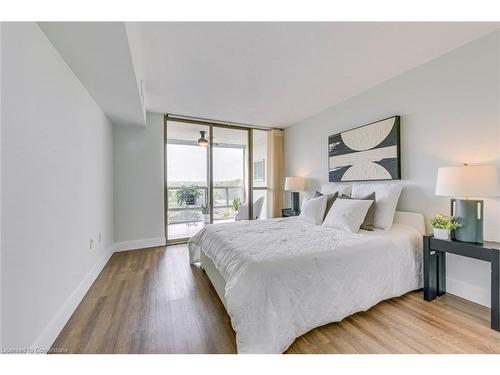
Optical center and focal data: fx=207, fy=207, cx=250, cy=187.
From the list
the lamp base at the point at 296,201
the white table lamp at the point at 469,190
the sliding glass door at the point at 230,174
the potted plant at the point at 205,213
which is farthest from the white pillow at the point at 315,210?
the potted plant at the point at 205,213

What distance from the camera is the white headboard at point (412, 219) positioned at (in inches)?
88.5

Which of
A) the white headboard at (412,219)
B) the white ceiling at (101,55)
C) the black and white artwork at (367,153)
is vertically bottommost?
the white headboard at (412,219)

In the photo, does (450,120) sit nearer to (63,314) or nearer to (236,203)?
(236,203)

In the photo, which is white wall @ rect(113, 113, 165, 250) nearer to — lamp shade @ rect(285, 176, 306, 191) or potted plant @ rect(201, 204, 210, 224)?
potted plant @ rect(201, 204, 210, 224)

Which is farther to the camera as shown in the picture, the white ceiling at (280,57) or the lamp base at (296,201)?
the lamp base at (296,201)

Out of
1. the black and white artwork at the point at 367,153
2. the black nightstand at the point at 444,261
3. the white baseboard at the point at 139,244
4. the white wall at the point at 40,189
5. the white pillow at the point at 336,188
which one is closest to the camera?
the white wall at the point at 40,189

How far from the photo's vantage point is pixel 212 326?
1.62 metres

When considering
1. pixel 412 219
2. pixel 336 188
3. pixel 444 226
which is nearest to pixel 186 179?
pixel 336 188

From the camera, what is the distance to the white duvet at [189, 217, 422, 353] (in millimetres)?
1306

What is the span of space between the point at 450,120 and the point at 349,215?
138 cm

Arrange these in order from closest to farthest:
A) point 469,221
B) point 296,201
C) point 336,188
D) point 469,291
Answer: point 469,221, point 469,291, point 336,188, point 296,201

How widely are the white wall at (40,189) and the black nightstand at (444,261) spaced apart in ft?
10.0

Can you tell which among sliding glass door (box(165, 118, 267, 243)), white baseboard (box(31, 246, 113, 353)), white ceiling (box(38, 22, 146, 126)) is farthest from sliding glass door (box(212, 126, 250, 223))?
white baseboard (box(31, 246, 113, 353))

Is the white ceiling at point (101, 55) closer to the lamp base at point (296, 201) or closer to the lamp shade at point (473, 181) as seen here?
the lamp shade at point (473, 181)
